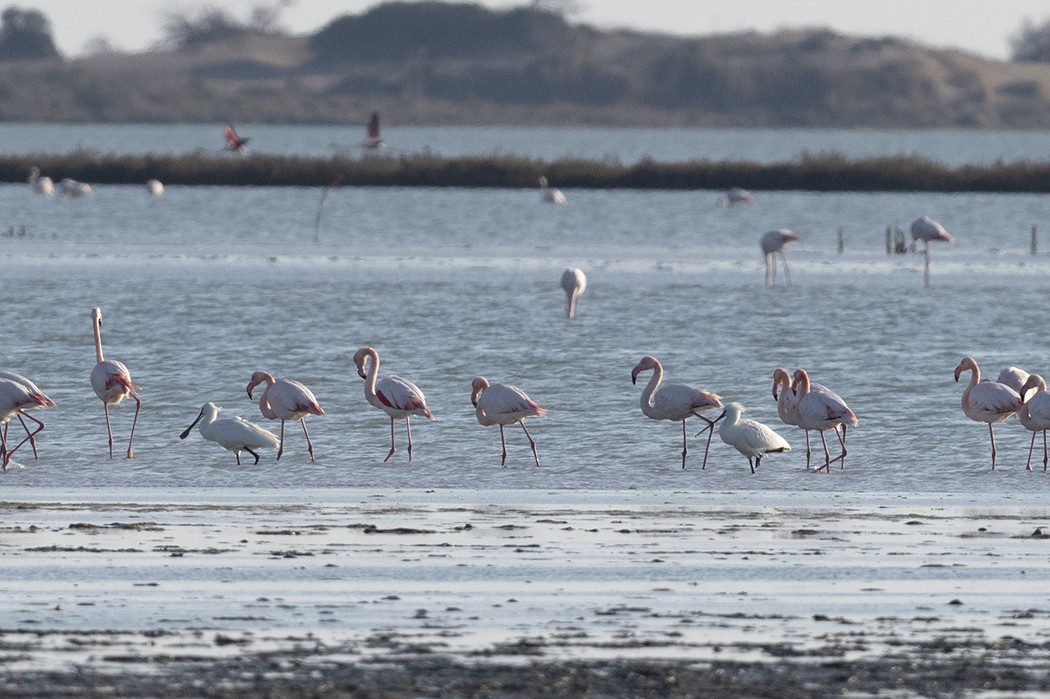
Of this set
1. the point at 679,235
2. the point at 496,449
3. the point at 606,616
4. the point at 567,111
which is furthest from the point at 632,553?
the point at 567,111

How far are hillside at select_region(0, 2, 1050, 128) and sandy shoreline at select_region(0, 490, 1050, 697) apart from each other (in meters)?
142

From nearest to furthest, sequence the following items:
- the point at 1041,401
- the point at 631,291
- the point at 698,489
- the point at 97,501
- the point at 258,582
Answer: the point at 258,582
the point at 97,501
the point at 698,489
the point at 1041,401
the point at 631,291

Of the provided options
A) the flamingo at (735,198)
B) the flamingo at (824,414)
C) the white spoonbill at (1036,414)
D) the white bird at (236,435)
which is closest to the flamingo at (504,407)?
the white bird at (236,435)

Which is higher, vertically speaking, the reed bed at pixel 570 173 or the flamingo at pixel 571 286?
the reed bed at pixel 570 173

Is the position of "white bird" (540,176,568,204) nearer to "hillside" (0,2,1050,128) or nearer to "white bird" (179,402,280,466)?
"white bird" (179,402,280,466)

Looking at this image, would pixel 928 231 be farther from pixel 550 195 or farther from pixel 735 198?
pixel 550 195

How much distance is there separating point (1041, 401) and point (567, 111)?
14306 centimetres

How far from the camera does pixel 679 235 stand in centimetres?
4025

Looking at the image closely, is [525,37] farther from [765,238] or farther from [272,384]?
[272,384]

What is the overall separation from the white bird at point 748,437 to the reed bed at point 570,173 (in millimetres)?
39841

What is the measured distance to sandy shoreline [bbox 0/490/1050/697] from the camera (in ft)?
21.7

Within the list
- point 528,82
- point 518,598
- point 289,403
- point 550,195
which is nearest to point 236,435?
point 289,403

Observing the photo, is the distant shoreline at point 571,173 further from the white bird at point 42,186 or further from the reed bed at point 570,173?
the white bird at point 42,186

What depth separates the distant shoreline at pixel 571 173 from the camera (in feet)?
170
